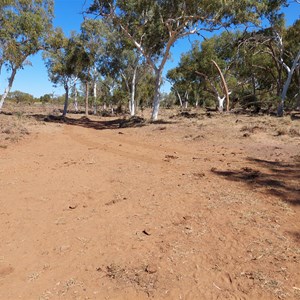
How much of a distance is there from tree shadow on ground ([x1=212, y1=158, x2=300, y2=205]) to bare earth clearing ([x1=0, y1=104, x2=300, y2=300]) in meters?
0.02

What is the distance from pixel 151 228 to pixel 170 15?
13.9 metres

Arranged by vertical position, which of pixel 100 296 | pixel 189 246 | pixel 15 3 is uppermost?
pixel 15 3

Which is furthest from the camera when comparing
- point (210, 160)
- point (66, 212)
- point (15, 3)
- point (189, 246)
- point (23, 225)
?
point (15, 3)

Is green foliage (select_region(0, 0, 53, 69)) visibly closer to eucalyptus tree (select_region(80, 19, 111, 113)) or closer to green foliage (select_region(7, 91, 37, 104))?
eucalyptus tree (select_region(80, 19, 111, 113))

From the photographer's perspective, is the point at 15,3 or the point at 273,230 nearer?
the point at 273,230

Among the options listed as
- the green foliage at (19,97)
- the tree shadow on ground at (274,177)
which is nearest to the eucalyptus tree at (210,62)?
the tree shadow on ground at (274,177)

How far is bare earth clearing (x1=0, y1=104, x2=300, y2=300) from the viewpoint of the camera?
299 cm

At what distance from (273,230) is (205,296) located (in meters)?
1.51

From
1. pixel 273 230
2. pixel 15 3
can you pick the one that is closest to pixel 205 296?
pixel 273 230

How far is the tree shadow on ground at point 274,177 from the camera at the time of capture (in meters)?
5.01

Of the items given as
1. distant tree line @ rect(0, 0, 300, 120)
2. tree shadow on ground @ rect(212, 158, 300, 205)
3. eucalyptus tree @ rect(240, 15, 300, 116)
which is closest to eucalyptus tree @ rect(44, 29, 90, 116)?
distant tree line @ rect(0, 0, 300, 120)

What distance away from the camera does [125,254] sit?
3.51 meters

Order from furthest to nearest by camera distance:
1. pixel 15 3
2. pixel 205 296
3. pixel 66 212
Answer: pixel 15 3
pixel 66 212
pixel 205 296

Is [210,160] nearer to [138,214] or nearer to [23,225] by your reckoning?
[138,214]
